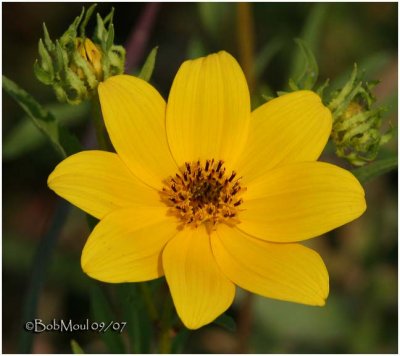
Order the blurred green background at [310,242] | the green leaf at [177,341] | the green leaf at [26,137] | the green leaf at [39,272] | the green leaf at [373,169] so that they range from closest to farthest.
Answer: the green leaf at [373,169], the green leaf at [177,341], the green leaf at [39,272], the green leaf at [26,137], the blurred green background at [310,242]

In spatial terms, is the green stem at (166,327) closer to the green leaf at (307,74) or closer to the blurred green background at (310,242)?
the green leaf at (307,74)

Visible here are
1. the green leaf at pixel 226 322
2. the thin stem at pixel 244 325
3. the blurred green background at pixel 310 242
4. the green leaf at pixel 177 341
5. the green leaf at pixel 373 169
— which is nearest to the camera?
the green leaf at pixel 226 322

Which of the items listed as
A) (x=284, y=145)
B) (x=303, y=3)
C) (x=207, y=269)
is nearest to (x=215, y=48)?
(x=303, y=3)

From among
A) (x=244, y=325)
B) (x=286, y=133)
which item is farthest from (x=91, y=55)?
(x=244, y=325)

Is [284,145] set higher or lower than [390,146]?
higher

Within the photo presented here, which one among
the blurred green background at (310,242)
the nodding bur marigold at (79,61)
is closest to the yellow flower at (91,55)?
the nodding bur marigold at (79,61)

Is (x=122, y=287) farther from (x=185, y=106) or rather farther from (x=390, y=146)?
(x=390, y=146)

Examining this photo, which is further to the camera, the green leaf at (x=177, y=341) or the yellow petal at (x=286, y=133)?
the green leaf at (x=177, y=341)

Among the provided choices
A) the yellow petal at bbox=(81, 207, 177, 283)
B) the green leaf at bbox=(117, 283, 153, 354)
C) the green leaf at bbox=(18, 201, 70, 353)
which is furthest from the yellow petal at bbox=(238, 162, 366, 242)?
the green leaf at bbox=(18, 201, 70, 353)
